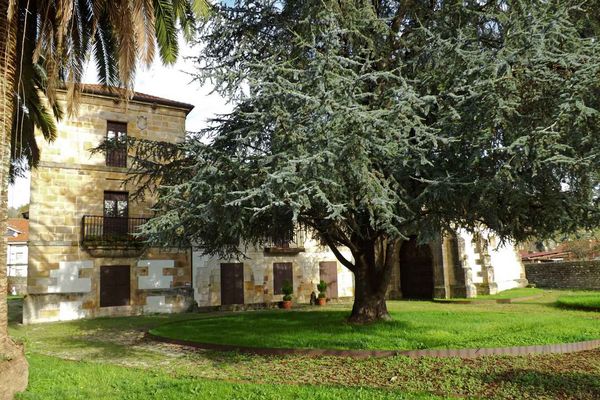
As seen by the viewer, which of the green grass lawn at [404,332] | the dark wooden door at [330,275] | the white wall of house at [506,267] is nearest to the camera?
the green grass lawn at [404,332]

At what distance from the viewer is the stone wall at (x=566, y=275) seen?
28.0 meters

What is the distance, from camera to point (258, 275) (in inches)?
922

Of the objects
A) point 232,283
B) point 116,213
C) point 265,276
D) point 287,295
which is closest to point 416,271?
point 287,295

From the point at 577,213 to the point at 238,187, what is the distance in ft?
19.9

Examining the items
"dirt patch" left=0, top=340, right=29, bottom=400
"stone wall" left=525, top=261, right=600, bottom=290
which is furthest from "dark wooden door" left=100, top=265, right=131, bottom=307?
"stone wall" left=525, top=261, right=600, bottom=290

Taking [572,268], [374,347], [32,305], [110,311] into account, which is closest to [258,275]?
[110,311]

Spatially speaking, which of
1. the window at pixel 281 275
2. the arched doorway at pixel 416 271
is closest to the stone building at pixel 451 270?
the arched doorway at pixel 416 271

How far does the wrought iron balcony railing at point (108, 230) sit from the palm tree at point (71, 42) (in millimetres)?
9181

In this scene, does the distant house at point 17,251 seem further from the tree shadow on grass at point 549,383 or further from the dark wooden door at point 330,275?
the tree shadow on grass at point 549,383

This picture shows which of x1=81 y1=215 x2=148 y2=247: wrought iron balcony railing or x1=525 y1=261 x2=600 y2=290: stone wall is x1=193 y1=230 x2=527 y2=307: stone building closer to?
x1=81 y1=215 x2=148 y2=247: wrought iron balcony railing

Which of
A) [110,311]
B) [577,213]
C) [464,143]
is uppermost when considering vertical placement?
[464,143]

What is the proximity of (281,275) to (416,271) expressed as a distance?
7.72 metres

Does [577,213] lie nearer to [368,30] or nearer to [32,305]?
[368,30]

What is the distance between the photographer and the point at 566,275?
1176 inches
